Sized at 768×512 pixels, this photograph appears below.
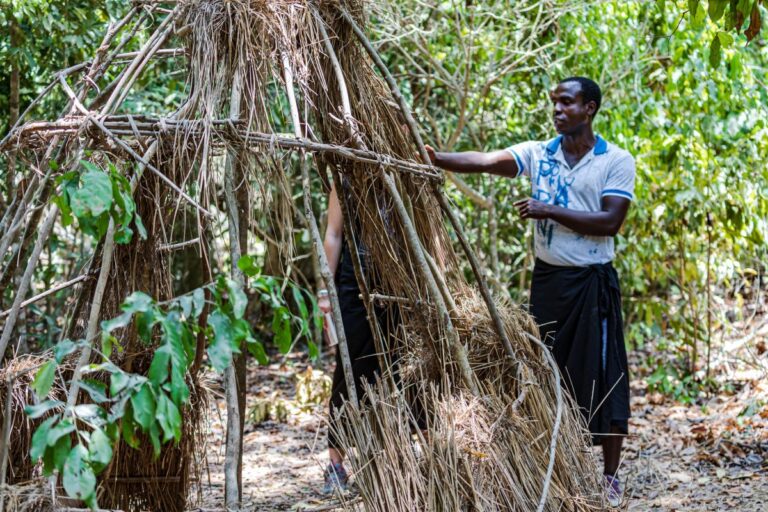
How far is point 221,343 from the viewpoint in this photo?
2.01 metres

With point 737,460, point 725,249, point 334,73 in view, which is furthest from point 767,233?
point 334,73

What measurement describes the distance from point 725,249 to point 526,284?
1482mm

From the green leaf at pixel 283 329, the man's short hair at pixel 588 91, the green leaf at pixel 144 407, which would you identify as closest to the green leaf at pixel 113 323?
the green leaf at pixel 144 407

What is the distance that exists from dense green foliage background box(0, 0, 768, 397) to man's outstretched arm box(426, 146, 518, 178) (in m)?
1.51

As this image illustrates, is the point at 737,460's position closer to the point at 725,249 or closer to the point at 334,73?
the point at 725,249

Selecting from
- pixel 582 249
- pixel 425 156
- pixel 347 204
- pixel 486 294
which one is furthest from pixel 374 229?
pixel 582 249

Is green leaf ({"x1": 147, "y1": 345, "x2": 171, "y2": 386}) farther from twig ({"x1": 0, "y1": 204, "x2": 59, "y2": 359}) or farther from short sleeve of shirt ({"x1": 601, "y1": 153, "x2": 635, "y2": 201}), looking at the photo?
short sleeve of shirt ({"x1": 601, "y1": 153, "x2": 635, "y2": 201})

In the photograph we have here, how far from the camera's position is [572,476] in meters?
2.98

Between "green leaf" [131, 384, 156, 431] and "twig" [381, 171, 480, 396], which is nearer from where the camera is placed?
"green leaf" [131, 384, 156, 431]

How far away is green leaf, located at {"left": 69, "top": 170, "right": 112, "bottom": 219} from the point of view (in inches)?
83.5

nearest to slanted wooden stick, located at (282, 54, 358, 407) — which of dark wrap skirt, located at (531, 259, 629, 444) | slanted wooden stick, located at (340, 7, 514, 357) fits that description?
slanted wooden stick, located at (340, 7, 514, 357)

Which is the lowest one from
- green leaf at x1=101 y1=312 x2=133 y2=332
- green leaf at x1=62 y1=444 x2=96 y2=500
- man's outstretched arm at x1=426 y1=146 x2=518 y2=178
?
green leaf at x1=62 y1=444 x2=96 y2=500

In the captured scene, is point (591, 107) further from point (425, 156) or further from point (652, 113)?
point (652, 113)

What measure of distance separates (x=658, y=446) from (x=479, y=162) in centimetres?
189
